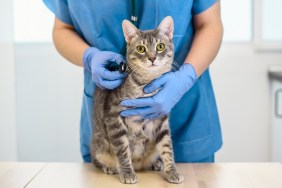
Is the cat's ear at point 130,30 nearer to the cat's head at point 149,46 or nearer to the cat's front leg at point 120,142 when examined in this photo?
the cat's head at point 149,46

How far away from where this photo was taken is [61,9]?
4.35 feet

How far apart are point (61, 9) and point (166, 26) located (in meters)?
0.45

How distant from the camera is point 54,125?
8.18ft

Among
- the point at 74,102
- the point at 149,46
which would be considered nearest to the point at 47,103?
the point at 74,102

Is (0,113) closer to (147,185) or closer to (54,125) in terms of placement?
(54,125)

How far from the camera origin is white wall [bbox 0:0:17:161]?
1885 millimetres

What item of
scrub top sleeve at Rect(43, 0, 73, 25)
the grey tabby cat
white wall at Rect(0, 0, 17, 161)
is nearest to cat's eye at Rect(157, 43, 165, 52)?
the grey tabby cat

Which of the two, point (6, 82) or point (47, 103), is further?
point (47, 103)

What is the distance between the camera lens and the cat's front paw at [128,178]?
1.02 metres

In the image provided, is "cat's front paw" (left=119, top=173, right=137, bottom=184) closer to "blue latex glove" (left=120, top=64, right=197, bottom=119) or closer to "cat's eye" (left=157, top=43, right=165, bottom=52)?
"blue latex glove" (left=120, top=64, right=197, bottom=119)

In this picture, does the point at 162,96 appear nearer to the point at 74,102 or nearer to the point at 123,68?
the point at 123,68

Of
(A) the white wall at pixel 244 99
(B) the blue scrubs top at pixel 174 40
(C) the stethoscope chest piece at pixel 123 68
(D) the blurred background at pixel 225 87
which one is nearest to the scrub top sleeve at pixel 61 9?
(B) the blue scrubs top at pixel 174 40

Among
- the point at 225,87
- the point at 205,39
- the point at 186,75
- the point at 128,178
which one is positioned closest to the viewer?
the point at 128,178

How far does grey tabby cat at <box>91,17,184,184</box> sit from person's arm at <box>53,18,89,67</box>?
0.19m
